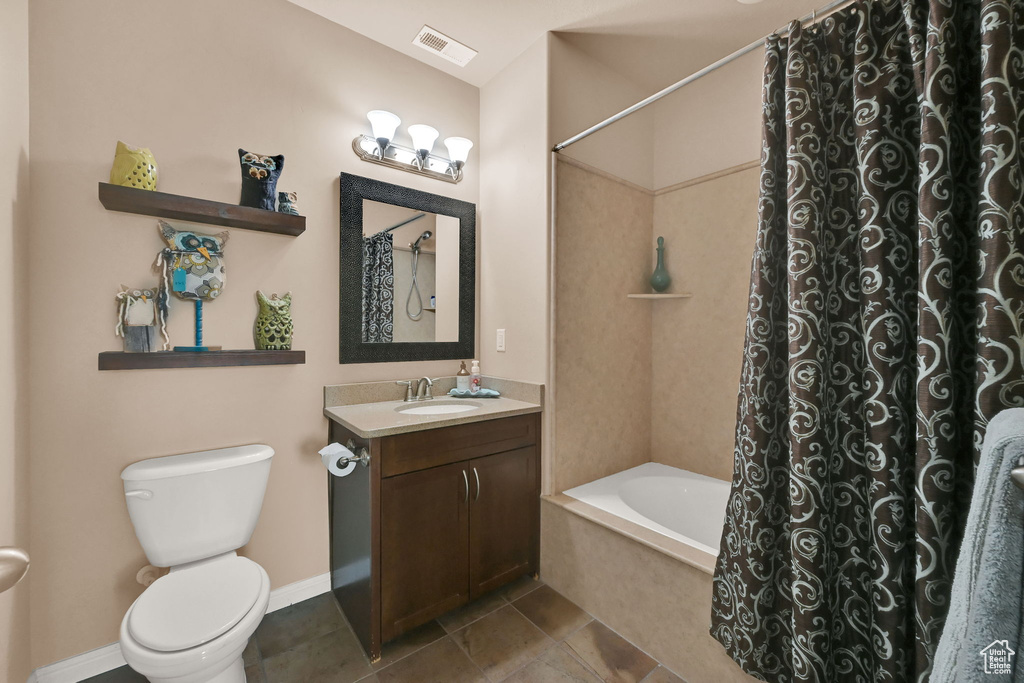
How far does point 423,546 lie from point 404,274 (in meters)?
1.33

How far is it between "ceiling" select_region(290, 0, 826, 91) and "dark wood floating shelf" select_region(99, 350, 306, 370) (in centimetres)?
163

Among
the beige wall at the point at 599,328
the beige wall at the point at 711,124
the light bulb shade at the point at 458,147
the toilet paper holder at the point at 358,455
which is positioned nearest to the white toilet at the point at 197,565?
the toilet paper holder at the point at 358,455

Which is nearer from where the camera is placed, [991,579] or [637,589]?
[991,579]

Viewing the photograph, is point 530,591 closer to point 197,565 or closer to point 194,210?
point 197,565

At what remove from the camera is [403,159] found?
7.43 ft

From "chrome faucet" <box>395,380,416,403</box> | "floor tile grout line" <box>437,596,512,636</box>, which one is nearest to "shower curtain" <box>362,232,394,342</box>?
"chrome faucet" <box>395,380,416,403</box>

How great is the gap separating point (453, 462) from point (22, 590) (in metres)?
1.44

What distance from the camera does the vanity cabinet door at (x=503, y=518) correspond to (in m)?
1.92

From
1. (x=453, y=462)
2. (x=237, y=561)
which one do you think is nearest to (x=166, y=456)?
(x=237, y=561)

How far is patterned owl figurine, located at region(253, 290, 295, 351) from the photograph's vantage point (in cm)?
185

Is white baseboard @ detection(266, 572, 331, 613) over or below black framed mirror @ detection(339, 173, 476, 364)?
below

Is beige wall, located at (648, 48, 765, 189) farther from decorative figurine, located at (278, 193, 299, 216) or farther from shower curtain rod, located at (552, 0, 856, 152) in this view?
decorative figurine, located at (278, 193, 299, 216)

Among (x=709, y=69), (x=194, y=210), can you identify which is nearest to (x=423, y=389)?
(x=194, y=210)

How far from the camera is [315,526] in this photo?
6.66 feet
